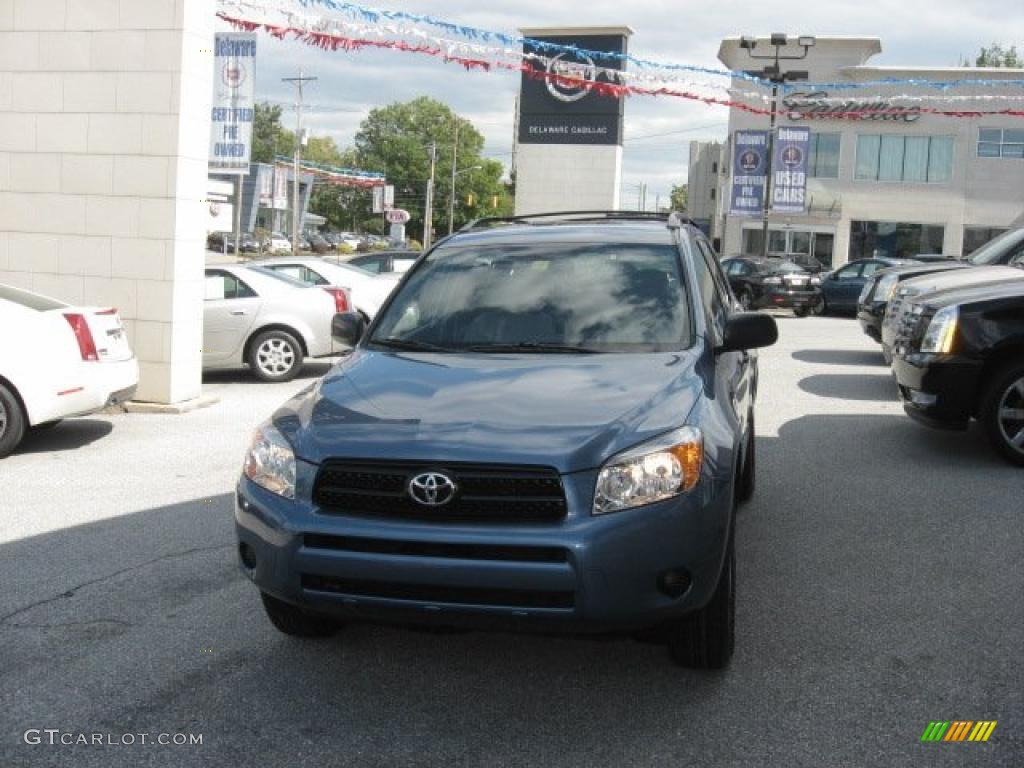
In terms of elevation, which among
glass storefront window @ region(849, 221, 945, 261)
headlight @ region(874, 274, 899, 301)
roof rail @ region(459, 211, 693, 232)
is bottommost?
headlight @ region(874, 274, 899, 301)

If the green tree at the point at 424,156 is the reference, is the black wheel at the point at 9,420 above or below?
below

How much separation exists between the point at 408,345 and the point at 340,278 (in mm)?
10936

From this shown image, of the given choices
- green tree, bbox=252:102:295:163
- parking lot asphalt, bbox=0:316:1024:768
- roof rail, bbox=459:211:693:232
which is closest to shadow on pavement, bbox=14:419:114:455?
parking lot asphalt, bbox=0:316:1024:768

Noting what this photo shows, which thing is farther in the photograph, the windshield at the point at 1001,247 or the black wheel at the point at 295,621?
the windshield at the point at 1001,247

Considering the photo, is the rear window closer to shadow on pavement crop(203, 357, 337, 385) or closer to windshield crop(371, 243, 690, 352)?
shadow on pavement crop(203, 357, 337, 385)

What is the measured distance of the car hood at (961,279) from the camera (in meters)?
9.45

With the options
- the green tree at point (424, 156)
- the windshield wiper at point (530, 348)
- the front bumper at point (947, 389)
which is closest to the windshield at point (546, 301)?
the windshield wiper at point (530, 348)

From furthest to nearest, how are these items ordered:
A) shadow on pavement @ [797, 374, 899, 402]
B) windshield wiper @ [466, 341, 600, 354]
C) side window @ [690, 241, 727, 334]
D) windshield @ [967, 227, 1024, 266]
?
1. windshield @ [967, 227, 1024, 266]
2. shadow on pavement @ [797, 374, 899, 402]
3. side window @ [690, 241, 727, 334]
4. windshield wiper @ [466, 341, 600, 354]

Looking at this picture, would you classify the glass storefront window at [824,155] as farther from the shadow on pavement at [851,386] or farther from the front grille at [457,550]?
the front grille at [457,550]

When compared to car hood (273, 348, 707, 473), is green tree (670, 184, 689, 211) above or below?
above

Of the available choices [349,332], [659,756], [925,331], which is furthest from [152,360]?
[659,756]

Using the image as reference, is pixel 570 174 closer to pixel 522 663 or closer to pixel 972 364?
pixel 972 364

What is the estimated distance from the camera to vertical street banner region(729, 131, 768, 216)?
42.4 meters

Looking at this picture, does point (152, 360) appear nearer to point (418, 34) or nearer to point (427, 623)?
point (418, 34)
